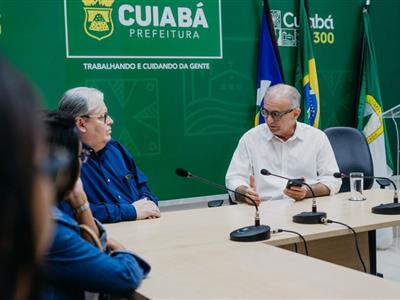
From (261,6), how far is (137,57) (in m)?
1.18

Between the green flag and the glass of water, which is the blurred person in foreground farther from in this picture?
the green flag

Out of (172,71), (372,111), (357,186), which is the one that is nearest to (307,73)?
(372,111)

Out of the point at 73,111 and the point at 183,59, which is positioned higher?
the point at 183,59

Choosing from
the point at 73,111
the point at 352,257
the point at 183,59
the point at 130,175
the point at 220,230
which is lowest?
the point at 352,257

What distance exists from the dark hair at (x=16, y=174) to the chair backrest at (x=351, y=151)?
11.7 feet

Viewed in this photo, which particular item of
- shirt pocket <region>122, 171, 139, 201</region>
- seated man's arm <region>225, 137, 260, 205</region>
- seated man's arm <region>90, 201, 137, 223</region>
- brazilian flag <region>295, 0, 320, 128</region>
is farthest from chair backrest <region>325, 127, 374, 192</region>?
seated man's arm <region>90, 201, 137, 223</region>

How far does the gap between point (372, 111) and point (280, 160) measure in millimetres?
1829

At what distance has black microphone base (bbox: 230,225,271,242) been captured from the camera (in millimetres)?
2061

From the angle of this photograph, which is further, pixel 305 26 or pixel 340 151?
pixel 305 26

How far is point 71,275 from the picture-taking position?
1363 mm

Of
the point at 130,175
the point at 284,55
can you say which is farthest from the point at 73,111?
the point at 284,55

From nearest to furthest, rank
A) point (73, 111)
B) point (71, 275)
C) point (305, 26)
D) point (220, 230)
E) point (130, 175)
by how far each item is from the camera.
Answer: point (71, 275) < point (220, 230) < point (73, 111) < point (130, 175) < point (305, 26)

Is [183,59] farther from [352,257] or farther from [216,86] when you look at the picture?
[352,257]

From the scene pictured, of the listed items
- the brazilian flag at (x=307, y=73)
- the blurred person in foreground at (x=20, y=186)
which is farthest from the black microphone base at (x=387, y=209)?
the blurred person in foreground at (x=20, y=186)
